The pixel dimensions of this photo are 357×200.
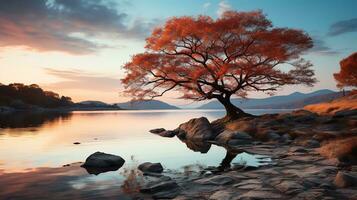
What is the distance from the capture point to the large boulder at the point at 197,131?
32031 millimetres

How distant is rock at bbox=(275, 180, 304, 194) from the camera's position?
34.9ft

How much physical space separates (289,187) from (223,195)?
7.60 ft

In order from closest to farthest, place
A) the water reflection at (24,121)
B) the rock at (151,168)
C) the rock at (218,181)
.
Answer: the rock at (218,181) → the rock at (151,168) → the water reflection at (24,121)

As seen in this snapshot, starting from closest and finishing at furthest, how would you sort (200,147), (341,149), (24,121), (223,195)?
(223,195) → (341,149) → (200,147) → (24,121)

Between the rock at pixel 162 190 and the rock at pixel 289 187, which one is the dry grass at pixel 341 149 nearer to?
the rock at pixel 289 187

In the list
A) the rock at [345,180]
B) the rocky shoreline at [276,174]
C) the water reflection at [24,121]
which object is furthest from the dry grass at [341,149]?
the water reflection at [24,121]

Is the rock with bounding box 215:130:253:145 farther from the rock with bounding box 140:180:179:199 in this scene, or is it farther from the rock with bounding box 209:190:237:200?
the rock with bounding box 209:190:237:200

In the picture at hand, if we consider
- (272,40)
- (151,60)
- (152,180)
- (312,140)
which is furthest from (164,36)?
(152,180)

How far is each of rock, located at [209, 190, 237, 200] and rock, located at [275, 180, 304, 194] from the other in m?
1.63

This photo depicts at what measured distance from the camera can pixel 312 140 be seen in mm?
22859

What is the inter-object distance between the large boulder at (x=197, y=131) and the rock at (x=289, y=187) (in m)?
19.8

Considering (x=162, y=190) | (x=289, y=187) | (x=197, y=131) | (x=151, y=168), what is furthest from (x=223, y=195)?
(x=197, y=131)

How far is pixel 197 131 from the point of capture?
33781 mm

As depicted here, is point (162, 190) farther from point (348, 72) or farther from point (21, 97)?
point (21, 97)
